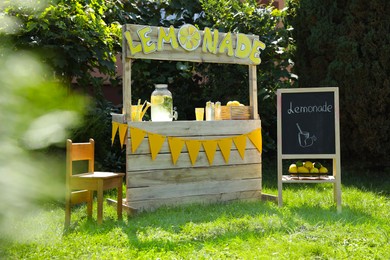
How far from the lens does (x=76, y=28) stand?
6227 mm

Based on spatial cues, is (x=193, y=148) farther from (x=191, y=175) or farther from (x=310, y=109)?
(x=310, y=109)

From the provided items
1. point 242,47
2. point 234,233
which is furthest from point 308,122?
point 234,233

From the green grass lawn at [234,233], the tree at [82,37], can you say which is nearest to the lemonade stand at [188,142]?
the green grass lawn at [234,233]

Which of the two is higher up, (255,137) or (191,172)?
(255,137)

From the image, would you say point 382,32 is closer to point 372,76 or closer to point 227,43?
point 372,76

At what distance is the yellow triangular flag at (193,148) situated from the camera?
517 centimetres

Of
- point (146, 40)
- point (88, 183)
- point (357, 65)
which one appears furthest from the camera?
point (357, 65)

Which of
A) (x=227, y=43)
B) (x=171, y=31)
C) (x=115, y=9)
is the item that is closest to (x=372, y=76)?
(x=227, y=43)

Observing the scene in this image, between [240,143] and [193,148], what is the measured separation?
62cm

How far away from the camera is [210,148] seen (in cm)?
530

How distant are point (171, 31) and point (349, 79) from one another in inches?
125

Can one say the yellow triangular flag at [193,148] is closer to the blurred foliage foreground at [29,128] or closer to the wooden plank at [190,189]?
the wooden plank at [190,189]

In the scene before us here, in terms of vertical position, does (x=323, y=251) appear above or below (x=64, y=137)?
below

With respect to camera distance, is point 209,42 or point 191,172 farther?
point 209,42
